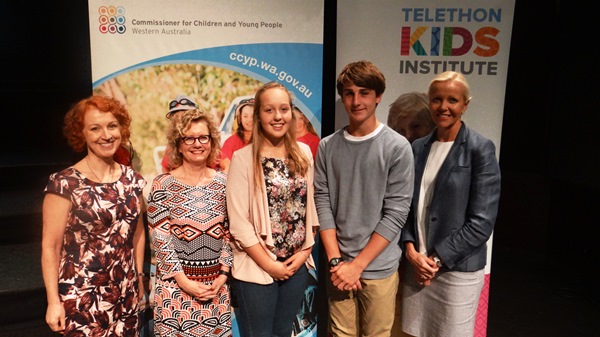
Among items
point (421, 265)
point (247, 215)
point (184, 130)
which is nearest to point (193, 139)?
point (184, 130)

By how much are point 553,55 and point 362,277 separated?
3.25 metres

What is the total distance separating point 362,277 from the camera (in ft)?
7.47

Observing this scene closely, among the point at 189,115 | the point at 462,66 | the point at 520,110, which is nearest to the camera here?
the point at 189,115

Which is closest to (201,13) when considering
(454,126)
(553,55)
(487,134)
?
(454,126)

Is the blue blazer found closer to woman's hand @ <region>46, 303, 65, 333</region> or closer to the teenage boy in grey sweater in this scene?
the teenage boy in grey sweater

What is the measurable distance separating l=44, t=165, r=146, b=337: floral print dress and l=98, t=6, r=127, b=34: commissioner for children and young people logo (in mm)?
768

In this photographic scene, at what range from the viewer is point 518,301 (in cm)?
396

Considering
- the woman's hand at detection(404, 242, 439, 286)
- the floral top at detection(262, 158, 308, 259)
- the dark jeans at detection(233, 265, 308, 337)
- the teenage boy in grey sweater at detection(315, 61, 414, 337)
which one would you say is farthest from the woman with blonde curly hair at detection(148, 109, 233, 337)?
the woman's hand at detection(404, 242, 439, 286)

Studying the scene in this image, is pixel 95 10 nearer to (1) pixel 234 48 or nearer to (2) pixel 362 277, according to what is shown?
(1) pixel 234 48

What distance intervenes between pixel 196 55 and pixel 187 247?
1.02 m

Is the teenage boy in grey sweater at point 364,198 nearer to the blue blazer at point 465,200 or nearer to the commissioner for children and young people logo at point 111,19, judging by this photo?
the blue blazer at point 465,200

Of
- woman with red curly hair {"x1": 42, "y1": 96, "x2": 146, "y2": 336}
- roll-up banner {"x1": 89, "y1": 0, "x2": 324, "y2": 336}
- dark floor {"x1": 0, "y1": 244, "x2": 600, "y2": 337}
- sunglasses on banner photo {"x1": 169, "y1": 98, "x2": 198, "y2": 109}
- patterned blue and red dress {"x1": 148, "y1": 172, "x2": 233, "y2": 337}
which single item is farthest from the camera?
dark floor {"x1": 0, "y1": 244, "x2": 600, "y2": 337}

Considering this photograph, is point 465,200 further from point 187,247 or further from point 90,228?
point 90,228

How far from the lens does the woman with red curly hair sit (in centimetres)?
196
